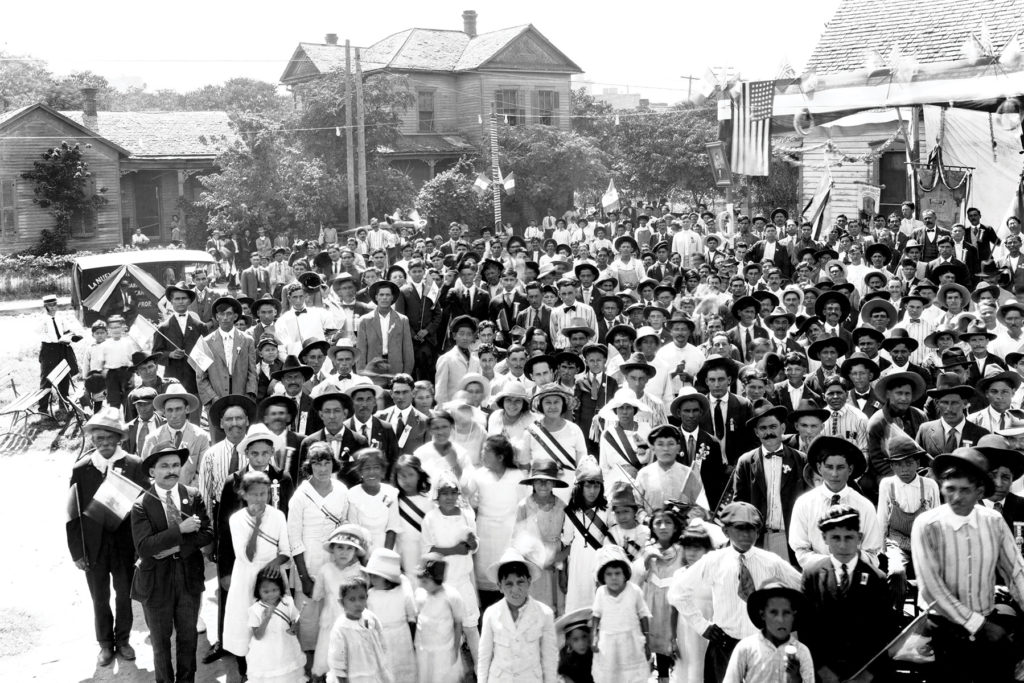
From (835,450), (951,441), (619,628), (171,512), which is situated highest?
(835,450)

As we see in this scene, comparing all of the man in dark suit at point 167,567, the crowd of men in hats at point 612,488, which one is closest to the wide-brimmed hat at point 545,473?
the crowd of men in hats at point 612,488

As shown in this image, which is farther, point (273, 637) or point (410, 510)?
point (410, 510)

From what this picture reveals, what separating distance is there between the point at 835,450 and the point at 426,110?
1472 inches

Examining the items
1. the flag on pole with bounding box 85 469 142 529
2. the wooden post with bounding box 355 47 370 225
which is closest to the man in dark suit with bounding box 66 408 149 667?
the flag on pole with bounding box 85 469 142 529

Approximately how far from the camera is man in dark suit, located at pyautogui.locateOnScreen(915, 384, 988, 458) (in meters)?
7.56

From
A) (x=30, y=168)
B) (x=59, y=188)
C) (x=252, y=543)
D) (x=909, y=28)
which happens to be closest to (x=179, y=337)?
(x=252, y=543)

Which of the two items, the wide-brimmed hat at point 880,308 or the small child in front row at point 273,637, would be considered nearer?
the small child in front row at point 273,637

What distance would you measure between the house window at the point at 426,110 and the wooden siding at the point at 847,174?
21576 mm

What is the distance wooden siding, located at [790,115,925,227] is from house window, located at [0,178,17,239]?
27220 mm

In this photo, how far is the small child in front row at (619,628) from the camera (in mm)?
5910

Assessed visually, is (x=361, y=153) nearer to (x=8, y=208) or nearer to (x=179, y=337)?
(x=8, y=208)

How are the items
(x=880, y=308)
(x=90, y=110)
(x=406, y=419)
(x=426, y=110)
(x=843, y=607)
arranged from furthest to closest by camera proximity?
(x=426, y=110)
(x=90, y=110)
(x=880, y=308)
(x=406, y=419)
(x=843, y=607)

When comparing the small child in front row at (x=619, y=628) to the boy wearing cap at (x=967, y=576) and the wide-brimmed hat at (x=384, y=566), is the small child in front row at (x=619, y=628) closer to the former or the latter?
the wide-brimmed hat at (x=384, y=566)

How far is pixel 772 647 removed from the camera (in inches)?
199
